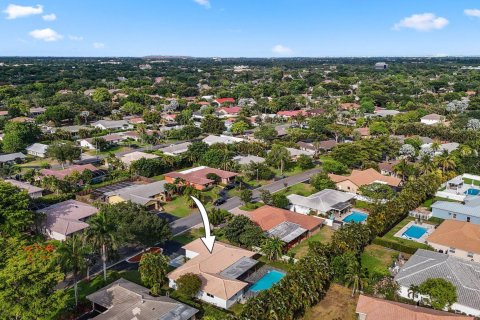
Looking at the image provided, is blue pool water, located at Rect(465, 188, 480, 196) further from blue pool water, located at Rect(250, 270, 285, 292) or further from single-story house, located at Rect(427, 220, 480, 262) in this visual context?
blue pool water, located at Rect(250, 270, 285, 292)

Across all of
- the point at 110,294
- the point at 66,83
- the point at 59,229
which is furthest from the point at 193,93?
the point at 110,294

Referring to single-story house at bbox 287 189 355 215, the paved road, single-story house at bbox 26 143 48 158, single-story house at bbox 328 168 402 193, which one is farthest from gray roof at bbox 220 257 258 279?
single-story house at bbox 26 143 48 158

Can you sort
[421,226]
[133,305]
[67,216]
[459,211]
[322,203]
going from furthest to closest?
Answer: [322,203], [459,211], [421,226], [67,216], [133,305]

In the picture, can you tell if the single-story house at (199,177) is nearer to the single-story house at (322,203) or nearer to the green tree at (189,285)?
the single-story house at (322,203)

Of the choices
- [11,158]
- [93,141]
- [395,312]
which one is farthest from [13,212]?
[93,141]

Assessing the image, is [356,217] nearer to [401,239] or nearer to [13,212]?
[401,239]
